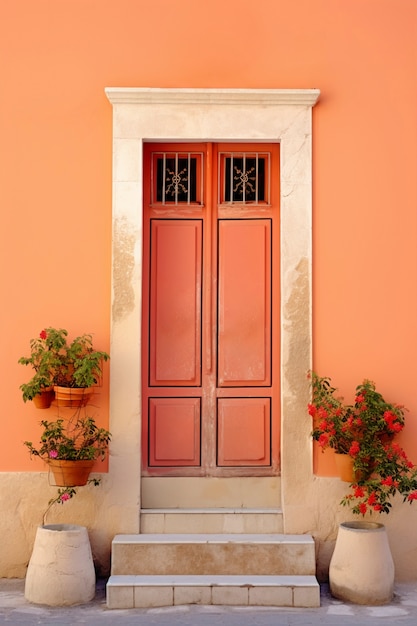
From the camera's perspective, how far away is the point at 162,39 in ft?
21.7

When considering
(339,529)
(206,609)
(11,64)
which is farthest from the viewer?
(11,64)

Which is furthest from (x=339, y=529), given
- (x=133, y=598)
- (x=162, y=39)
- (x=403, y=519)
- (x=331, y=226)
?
(x=162, y=39)

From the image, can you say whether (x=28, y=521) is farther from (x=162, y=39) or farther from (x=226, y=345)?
(x=162, y=39)

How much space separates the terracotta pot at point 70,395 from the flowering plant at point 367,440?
5.31 feet

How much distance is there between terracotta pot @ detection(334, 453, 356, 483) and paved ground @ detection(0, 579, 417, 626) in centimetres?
84

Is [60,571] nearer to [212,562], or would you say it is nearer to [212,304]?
[212,562]

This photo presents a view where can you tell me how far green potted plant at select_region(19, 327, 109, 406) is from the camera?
6.18 meters

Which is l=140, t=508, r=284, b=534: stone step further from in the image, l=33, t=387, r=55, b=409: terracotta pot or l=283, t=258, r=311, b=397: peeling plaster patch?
l=33, t=387, r=55, b=409: terracotta pot

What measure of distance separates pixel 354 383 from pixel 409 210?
4.47ft

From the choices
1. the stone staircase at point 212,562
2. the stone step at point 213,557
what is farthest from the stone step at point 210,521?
the stone step at point 213,557

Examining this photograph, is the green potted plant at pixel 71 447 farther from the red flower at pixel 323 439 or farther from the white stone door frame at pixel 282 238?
the red flower at pixel 323 439

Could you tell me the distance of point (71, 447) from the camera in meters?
6.16

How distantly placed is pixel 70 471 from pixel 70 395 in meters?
0.53

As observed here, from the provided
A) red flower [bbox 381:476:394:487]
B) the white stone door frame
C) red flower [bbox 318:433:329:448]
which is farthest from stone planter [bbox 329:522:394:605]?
red flower [bbox 318:433:329:448]
